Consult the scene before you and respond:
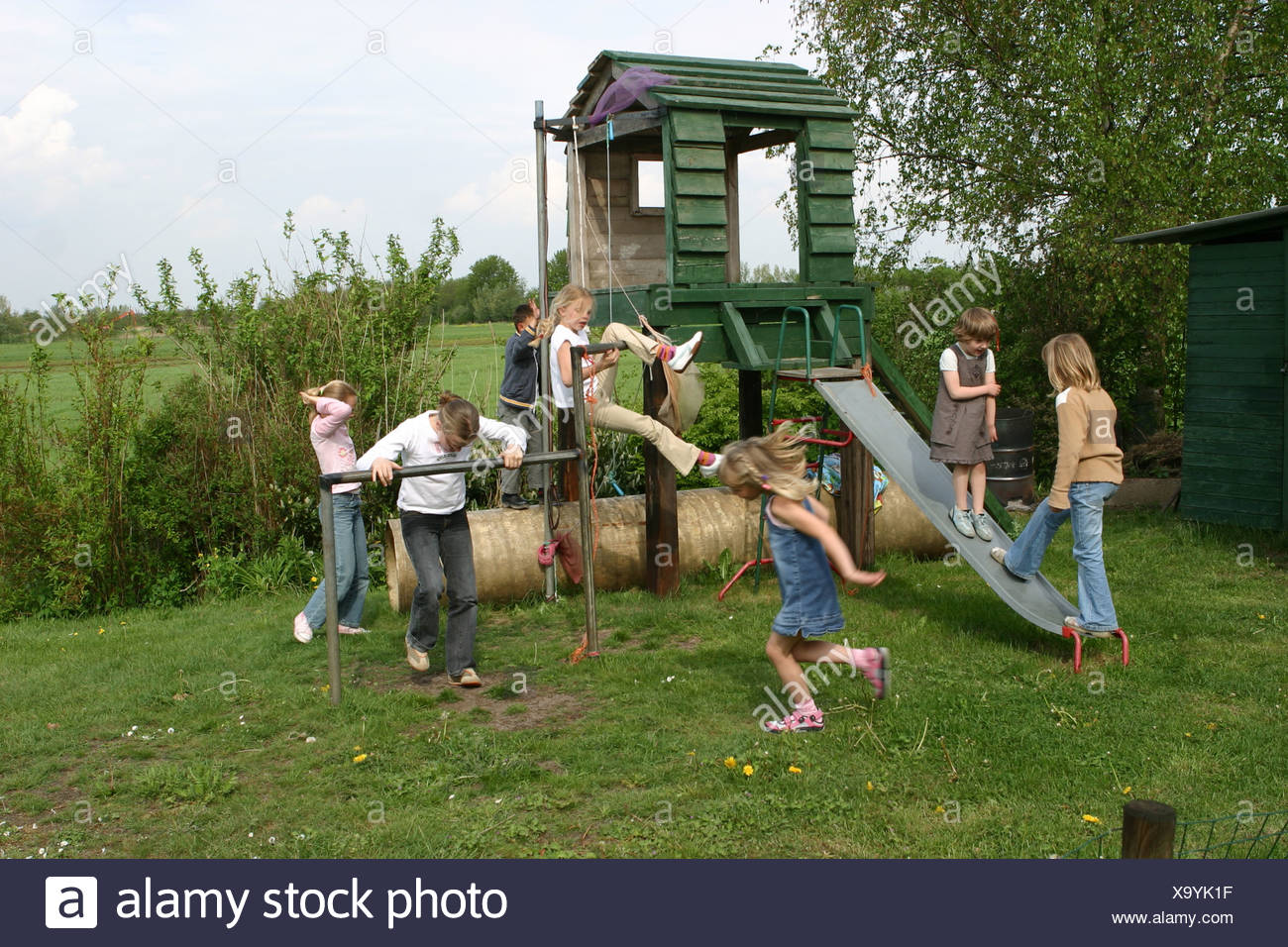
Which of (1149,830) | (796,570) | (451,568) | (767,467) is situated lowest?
(1149,830)

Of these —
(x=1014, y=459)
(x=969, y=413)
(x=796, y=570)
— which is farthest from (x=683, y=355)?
(x=1014, y=459)

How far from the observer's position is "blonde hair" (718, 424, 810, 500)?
5500 mm

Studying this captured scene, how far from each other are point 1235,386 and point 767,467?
711cm

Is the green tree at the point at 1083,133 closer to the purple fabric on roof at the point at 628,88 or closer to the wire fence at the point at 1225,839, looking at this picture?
the purple fabric on roof at the point at 628,88

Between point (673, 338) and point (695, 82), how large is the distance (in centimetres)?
206

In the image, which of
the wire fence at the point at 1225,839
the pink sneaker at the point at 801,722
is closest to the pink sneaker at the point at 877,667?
the pink sneaker at the point at 801,722

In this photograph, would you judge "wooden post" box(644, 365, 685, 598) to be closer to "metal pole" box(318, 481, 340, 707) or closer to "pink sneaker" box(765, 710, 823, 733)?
"metal pole" box(318, 481, 340, 707)

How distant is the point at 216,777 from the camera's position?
540 cm

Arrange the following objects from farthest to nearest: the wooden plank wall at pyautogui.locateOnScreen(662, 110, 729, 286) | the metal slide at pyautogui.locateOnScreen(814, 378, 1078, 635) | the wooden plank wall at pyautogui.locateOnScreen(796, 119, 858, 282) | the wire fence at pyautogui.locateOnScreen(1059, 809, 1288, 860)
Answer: the wooden plank wall at pyautogui.locateOnScreen(796, 119, 858, 282) < the wooden plank wall at pyautogui.locateOnScreen(662, 110, 729, 286) < the metal slide at pyautogui.locateOnScreen(814, 378, 1078, 635) < the wire fence at pyautogui.locateOnScreen(1059, 809, 1288, 860)

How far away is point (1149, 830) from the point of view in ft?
10.3

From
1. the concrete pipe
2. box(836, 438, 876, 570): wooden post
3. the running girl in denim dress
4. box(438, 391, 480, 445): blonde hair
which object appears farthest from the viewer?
box(836, 438, 876, 570): wooden post

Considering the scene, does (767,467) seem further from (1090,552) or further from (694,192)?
(694,192)

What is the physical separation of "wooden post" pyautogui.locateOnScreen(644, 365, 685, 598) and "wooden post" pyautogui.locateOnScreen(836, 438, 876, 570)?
149 centimetres

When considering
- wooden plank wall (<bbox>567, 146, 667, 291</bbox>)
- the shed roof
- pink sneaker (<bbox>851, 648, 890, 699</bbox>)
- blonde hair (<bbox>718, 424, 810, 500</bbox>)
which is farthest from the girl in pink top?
the shed roof
